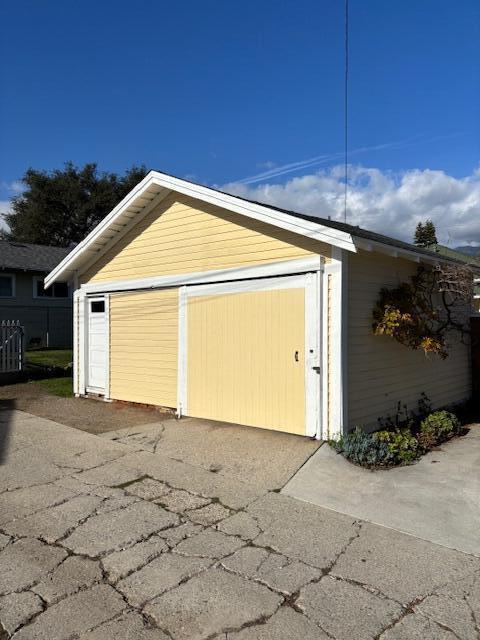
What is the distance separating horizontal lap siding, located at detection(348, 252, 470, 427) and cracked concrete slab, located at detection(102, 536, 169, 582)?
138 inches

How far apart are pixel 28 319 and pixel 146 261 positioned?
14.1 metres

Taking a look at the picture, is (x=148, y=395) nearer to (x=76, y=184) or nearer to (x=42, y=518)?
(x=42, y=518)

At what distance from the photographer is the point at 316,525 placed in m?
4.21

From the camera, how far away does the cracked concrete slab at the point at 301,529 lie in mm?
3717

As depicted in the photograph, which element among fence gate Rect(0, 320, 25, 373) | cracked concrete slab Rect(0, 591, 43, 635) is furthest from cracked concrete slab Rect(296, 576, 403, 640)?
fence gate Rect(0, 320, 25, 373)

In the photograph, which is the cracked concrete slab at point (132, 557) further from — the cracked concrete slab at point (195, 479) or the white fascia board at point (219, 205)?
the white fascia board at point (219, 205)

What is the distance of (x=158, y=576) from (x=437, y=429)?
5.22 m

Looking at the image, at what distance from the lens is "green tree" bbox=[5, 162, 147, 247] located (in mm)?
39062

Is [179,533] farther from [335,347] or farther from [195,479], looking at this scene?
[335,347]

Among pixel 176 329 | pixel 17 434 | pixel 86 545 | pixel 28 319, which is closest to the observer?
pixel 86 545

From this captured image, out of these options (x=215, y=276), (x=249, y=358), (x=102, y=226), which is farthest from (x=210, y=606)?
(x=102, y=226)

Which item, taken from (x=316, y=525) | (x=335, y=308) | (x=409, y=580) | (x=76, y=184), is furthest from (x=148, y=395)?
(x=76, y=184)

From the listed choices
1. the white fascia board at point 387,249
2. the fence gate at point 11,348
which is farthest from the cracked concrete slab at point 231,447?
the fence gate at point 11,348

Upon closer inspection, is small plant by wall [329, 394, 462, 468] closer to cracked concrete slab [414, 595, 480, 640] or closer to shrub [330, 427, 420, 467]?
shrub [330, 427, 420, 467]
